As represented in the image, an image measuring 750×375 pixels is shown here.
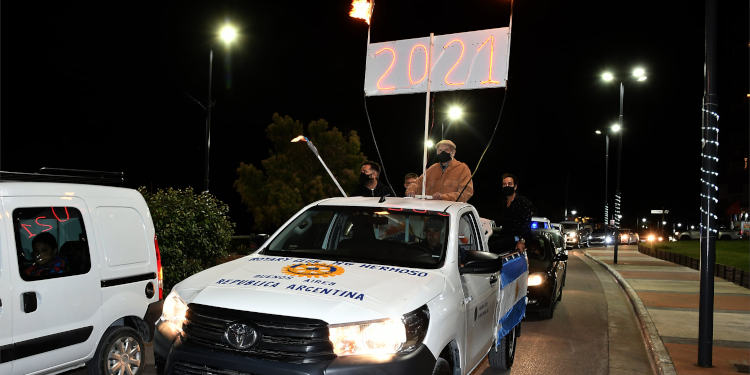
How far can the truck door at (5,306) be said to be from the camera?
4419mm

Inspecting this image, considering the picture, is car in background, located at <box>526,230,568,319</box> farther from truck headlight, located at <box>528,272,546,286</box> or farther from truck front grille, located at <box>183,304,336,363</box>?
truck front grille, located at <box>183,304,336,363</box>

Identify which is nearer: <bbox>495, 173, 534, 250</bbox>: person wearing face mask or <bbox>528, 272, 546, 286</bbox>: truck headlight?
<bbox>495, 173, 534, 250</bbox>: person wearing face mask

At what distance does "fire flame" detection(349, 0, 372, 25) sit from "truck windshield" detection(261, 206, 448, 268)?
3751 millimetres

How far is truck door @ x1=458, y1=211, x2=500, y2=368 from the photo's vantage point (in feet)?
15.2

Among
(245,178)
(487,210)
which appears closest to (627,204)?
(487,210)

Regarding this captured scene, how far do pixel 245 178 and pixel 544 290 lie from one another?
31550mm

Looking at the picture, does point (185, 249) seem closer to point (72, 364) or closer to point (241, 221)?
point (72, 364)

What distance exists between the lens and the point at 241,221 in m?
59.0

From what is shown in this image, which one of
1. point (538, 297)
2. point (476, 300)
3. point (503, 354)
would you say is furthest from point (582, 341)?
point (476, 300)

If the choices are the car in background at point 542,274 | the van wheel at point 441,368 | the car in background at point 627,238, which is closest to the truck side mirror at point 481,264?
the van wheel at point 441,368

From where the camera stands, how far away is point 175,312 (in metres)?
3.94

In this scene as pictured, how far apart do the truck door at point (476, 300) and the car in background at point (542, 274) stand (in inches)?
175

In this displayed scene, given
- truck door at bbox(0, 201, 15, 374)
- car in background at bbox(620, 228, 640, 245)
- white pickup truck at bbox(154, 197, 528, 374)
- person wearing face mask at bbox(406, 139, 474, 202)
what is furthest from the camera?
car in background at bbox(620, 228, 640, 245)

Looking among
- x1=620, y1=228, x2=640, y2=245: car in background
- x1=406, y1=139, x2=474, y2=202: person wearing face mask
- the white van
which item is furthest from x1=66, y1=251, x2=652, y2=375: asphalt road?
x1=620, y1=228, x2=640, y2=245: car in background
